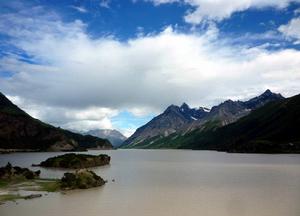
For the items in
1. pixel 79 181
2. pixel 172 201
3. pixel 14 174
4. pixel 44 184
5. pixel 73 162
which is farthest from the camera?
pixel 73 162

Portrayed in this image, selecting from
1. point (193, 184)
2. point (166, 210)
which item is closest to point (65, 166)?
point (193, 184)

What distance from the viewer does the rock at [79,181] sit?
8662 centimetres

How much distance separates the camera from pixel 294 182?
95.6m

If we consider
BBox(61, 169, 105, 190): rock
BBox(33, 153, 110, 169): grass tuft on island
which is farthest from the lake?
BBox(33, 153, 110, 169): grass tuft on island

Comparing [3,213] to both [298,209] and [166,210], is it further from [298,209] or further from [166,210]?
[298,209]

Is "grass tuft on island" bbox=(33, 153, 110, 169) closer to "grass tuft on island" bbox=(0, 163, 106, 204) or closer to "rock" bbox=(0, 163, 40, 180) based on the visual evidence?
"rock" bbox=(0, 163, 40, 180)

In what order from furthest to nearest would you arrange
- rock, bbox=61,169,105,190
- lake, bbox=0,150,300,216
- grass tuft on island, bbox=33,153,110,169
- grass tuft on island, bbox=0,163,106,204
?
1. grass tuft on island, bbox=33,153,110,169
2. rock, bbox=61,169,105,190
3. grass tuft on island, bbox=0,163,106,204
4. lake, bbox=0,150,300,216

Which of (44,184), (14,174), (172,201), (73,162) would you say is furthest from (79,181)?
(73,162)

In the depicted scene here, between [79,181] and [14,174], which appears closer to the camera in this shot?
[79,181]

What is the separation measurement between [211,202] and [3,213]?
109ft

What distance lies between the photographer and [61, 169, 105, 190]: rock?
284 ft

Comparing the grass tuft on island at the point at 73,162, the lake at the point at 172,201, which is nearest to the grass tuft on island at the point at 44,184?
the lake at the point at 172,201

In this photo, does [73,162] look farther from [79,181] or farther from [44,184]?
[79,181]

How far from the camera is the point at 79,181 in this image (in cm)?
8775
